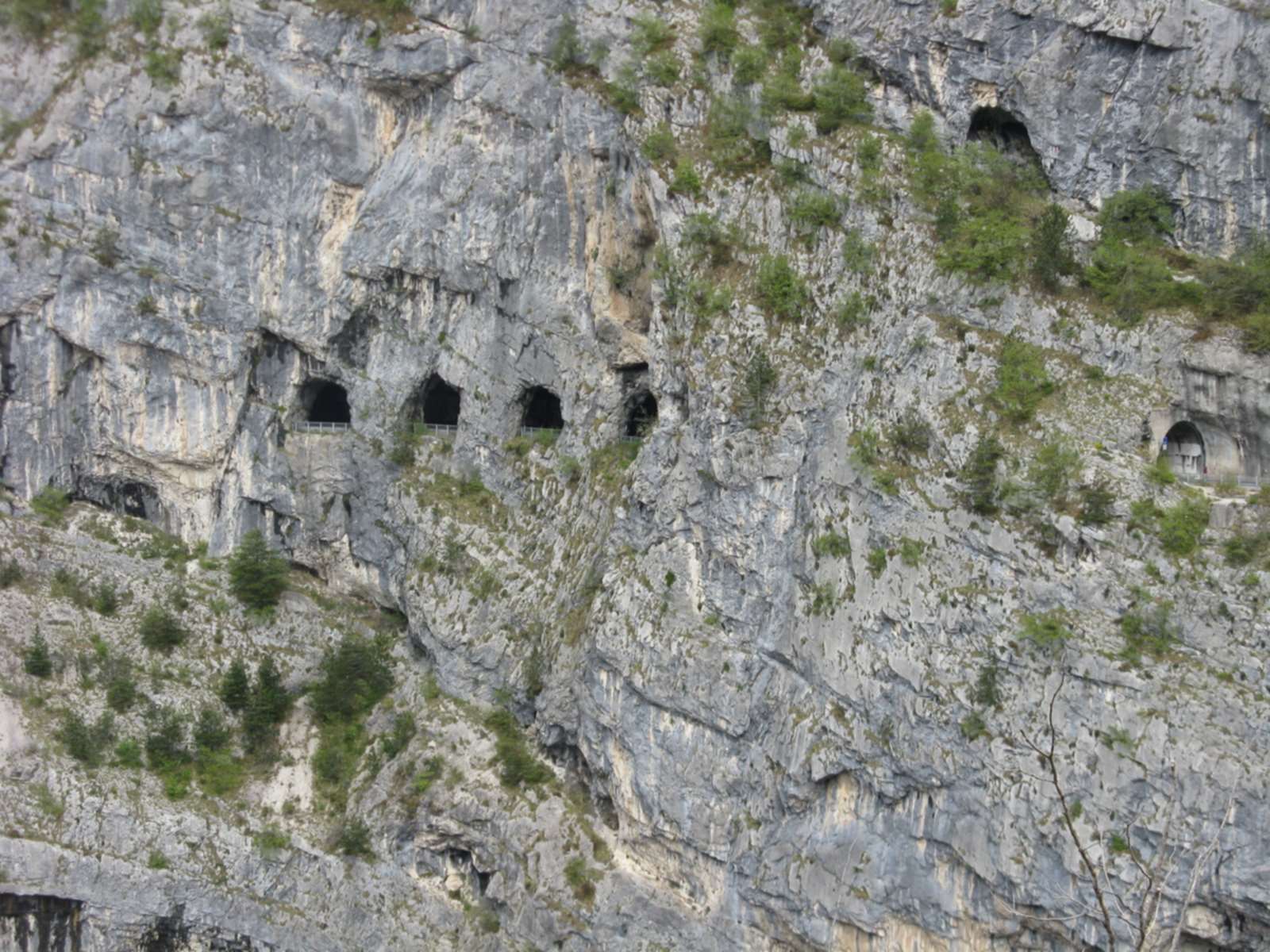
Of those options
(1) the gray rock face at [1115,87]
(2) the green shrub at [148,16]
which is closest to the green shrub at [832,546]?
(1) the gray rock face at [1115,87]

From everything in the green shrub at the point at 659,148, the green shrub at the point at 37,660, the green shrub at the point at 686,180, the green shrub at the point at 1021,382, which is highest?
the green shrub at the point at 659,148

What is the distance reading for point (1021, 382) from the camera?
98.9 ft

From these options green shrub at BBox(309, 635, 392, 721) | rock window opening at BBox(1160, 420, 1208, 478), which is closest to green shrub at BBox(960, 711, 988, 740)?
rock window opening at BBox(1160, 420, 1208, 478)

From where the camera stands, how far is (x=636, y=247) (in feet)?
128

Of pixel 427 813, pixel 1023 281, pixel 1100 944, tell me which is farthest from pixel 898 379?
pixel 427 813

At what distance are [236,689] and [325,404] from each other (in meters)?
11.4

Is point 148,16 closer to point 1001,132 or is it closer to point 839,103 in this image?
point 839,103

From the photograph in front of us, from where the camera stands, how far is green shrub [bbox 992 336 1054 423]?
97.9 ft

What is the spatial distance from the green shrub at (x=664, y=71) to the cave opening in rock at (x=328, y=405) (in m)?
15.9

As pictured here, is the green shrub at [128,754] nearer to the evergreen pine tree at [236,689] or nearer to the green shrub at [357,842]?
the evergreen pine tree at [236,689]

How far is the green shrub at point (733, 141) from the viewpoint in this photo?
3569 centimetres

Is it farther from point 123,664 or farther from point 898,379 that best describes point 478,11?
point 123,664

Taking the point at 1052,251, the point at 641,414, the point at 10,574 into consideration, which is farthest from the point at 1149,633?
the point at 10,574

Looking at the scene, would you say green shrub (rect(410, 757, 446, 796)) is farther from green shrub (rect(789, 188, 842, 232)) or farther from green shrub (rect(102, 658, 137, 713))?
green shrub (rect(789, 188, 842, 232))
